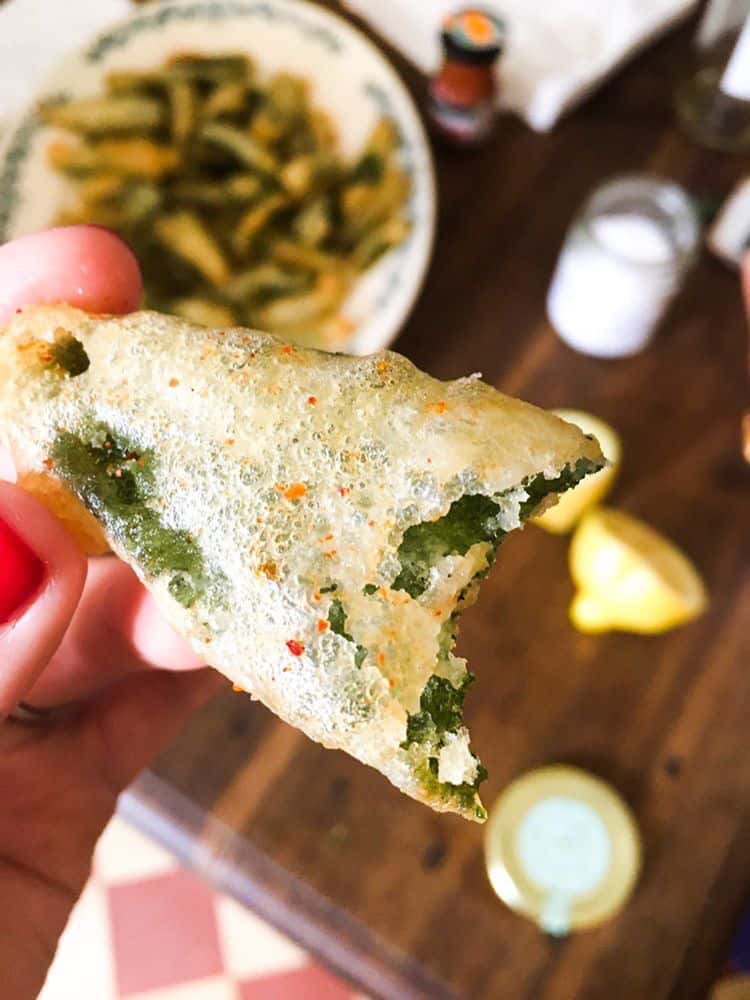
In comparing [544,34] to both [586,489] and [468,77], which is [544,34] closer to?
[468,77]

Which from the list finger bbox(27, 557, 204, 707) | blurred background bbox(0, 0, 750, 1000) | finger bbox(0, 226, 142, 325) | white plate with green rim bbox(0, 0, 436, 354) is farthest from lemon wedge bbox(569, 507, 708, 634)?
finger bbox(0, 226, 142, 325)

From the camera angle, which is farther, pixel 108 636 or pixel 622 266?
pixel 622 266

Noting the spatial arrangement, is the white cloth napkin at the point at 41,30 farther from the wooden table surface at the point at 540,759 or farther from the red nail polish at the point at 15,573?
the red nail polish at the point at 15,573

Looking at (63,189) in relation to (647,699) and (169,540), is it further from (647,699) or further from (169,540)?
(647,699)

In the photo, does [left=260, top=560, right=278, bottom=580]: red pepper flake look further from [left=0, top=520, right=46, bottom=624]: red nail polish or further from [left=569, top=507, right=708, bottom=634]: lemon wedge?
[left=569, top=507, right=708, bottom=634]: lemon wedge

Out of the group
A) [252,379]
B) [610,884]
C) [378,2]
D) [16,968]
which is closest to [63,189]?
[378,2]

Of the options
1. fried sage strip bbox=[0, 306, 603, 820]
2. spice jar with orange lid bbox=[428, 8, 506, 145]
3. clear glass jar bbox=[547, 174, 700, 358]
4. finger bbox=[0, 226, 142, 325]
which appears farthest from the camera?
spice jar with orange lid bbox=[428, 8, 506, 145]

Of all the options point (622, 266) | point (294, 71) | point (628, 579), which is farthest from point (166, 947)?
point (294, 71)
